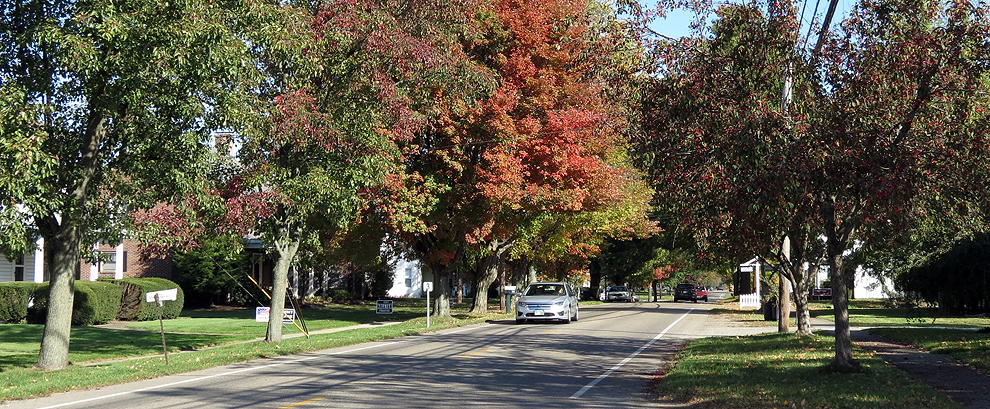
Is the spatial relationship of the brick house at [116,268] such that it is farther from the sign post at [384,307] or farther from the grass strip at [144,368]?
the grass strip at [144,368]

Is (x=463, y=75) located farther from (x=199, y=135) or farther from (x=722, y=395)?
(x=722, y=395)

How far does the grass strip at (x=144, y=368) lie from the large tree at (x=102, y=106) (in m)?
0.97

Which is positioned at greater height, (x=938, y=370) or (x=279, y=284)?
(x=279, y=284)

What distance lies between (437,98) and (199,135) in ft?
40.9

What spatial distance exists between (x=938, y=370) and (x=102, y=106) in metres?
14.8

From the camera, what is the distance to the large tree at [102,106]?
12.8 meters

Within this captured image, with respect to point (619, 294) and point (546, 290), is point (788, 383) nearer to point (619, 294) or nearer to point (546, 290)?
point (546, 290)

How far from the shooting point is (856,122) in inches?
436

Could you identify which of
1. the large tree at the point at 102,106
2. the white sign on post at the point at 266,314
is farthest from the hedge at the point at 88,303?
the large tree at the point at 102,106

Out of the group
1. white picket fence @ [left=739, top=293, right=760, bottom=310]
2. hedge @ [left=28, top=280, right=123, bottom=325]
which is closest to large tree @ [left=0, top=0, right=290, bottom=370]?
hedge @ [left=28, top=280, right=123, bottom=325]

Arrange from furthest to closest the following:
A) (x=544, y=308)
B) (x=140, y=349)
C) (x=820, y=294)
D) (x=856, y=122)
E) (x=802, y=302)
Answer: (x=820, y=294)
(x=544, y=308)
(x=802, y=302)
(x=140, y=349)
(x=856, y=122)

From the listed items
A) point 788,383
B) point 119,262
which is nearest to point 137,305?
point 119,262

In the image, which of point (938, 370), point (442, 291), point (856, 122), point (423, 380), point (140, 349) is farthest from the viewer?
point (442, 291)

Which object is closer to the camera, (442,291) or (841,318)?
(841,318)
